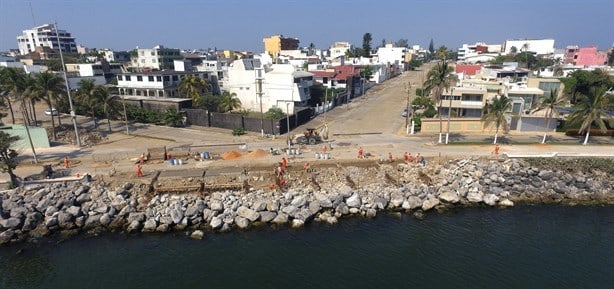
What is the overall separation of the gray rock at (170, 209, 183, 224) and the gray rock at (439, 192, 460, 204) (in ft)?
80.2

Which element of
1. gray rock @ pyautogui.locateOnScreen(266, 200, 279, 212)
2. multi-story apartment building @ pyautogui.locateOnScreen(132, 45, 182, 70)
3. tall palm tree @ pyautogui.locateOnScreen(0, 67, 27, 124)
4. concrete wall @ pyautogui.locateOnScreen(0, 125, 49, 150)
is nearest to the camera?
gray rock @ pyautogui.locateOnScreen(266, 200, 279, 212)

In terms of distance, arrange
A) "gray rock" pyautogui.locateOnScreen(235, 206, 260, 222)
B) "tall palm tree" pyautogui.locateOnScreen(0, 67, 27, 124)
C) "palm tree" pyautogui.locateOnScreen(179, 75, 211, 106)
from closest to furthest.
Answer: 1. "gray rock" pyautogui.locateOnScreen(235, 206, 260, 222)
2. "tall palm tree" pyautogui.locateOnScreen(0, 67, 27, 124)
3. "palm tree" pyautogui.locateOnScreen(179, 75, 211, 106)

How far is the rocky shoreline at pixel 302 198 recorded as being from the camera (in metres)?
31.5

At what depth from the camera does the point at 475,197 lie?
3500 cm

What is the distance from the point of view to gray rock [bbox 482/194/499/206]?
34750 mm

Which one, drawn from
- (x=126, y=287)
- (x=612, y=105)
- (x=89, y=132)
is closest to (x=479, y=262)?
(x=126, y=287)

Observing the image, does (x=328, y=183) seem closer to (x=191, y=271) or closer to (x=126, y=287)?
(x=191, y=271)

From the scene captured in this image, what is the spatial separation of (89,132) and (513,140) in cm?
5999

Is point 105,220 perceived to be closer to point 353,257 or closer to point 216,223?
point 216,223

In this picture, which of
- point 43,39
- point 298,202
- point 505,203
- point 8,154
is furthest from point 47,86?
point 43,39

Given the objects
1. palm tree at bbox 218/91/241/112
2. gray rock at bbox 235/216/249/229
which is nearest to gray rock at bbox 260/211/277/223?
gray rock at bbox 235/216/249/229

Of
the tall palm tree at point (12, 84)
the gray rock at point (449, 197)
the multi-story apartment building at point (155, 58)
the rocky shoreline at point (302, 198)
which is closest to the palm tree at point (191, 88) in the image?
the tall palm tree at point (12, 84)

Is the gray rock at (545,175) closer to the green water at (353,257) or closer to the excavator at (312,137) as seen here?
the green water at (353,257)

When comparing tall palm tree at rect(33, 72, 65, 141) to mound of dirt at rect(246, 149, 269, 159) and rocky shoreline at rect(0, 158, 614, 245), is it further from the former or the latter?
mound of dirt at rect(246, 149, 269, 159)
